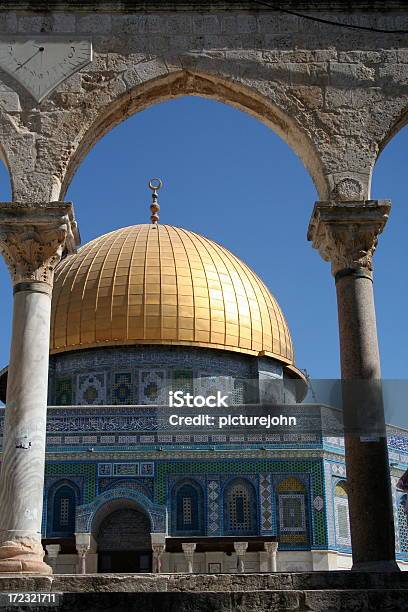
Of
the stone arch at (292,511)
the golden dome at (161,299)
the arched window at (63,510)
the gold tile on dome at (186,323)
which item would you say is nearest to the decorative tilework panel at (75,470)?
the arched window at (63,510)

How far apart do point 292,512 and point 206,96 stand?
13204mm

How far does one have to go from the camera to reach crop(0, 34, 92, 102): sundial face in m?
8.16

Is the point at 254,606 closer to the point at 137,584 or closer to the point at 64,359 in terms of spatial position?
the point at 137,584

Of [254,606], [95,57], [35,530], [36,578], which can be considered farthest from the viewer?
[95,57]

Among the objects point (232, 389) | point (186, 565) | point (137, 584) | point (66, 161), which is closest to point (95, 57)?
point (66, 161)

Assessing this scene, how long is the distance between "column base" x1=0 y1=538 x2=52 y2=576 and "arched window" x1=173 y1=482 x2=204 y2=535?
13.1 m

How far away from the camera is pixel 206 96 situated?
858cm

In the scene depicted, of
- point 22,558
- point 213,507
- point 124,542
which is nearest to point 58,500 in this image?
point 124,542

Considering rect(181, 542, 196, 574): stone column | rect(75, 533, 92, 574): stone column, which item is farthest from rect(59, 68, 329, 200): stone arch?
rect(75, 533, 92, 574): stone column

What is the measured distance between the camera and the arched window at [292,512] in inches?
774

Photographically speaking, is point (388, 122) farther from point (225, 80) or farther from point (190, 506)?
point (190, 506)

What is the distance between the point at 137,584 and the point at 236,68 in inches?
178

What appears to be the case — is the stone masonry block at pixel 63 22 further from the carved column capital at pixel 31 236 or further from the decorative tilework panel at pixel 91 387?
the decorative tilework panel at pixel 91 387

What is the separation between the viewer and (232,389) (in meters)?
22.8
